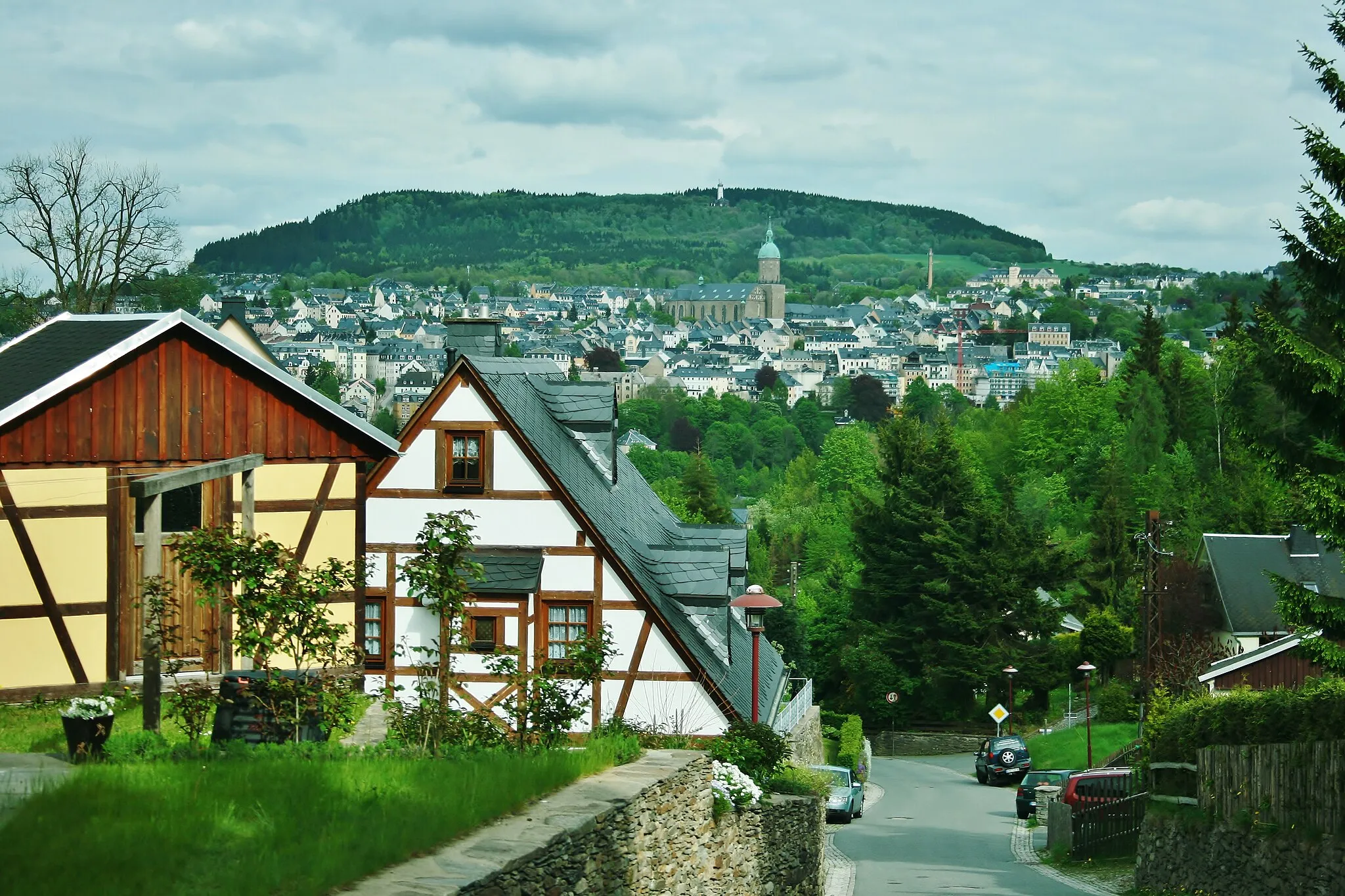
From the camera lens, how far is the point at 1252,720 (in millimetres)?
16391

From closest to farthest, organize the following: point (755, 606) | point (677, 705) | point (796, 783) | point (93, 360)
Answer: point (93, 360) < point (755, 606) < point (796, 783) < point (677, 705)

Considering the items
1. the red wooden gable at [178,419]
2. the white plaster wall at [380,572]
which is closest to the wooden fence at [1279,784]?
the red wooden gable at [178,419]

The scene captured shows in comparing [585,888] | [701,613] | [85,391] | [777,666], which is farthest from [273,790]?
[777,666]

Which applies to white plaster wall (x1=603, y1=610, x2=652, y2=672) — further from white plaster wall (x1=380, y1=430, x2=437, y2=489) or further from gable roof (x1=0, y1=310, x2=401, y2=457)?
gable roof (x1=0, y1=310, x2=401, y2=457)

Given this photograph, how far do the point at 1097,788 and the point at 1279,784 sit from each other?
1007 cm

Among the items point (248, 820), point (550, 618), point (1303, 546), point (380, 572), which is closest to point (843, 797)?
point (550, 618)

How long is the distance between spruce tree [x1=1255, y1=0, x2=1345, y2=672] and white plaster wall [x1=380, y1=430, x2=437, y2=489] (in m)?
11.1

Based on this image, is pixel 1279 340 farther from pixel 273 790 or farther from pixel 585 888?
pixel 273 790

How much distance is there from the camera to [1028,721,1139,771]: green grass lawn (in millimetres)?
41812

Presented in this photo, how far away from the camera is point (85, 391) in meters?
16.2

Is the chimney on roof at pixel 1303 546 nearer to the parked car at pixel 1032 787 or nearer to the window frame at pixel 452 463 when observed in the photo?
the parked car at pixel 1032 787

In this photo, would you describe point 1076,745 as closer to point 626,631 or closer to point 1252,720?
point 626,631

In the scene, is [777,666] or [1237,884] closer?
[1237,884]

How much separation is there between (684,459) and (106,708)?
15396 cm
